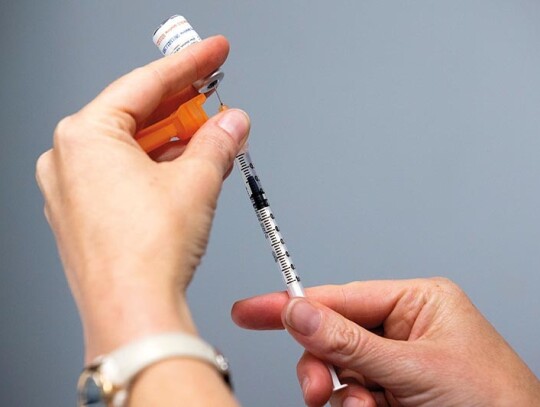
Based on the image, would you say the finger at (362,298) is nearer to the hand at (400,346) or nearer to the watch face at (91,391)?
the hand at (400,346)

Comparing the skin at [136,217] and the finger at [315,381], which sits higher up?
the skin at [136,217]

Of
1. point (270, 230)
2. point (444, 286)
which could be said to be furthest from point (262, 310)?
point (444, 286)

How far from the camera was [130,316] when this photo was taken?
0.56 meters

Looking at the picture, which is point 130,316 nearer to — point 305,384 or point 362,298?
point 305,384

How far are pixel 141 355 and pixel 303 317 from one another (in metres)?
0.29

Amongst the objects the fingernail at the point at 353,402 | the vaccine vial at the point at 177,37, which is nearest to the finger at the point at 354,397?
the fingernail at the point at 353,402

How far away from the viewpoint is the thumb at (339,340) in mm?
792

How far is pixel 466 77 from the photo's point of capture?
128 cm

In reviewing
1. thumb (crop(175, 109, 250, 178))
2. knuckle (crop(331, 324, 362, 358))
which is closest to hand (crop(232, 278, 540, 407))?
knuckle (crop(331, 324, 362, 358))

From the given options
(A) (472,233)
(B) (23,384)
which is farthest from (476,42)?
(B) (23,384)

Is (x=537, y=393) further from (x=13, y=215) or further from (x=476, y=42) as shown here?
(x=13, y=215)

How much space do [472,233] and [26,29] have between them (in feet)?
2.79

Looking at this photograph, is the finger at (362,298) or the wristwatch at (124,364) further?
the finger at (362,298)

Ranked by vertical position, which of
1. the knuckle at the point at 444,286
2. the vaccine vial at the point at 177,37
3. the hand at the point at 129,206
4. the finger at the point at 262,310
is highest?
the vaccine vial at the point at 177,37
